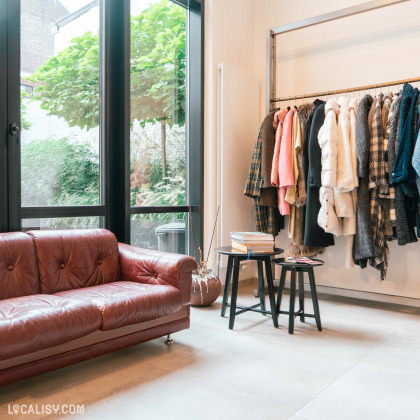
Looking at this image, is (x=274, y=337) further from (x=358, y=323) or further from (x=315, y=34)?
(x=315, y=34)

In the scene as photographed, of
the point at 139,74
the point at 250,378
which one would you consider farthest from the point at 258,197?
the point at 250,378

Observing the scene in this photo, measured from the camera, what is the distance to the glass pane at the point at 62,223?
2.93m

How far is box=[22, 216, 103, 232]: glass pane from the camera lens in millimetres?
2932

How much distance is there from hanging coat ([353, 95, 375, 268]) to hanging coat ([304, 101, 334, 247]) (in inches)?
11.5

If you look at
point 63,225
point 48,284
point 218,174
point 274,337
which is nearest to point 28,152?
point 63,225

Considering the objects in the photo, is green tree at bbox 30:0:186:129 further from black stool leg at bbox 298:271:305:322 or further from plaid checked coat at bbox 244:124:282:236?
black stool leg at bbox 298:271:305:322

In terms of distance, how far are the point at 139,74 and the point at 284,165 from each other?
4.56ft

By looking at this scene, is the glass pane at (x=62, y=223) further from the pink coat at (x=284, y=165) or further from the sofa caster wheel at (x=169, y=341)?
the pink coat at (x=284, y=165)

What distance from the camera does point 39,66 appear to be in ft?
9.74

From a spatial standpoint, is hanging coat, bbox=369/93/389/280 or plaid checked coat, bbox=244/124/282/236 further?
plaid checked coat, bbox=244/124/282/236

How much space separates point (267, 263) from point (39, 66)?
203 centimetres

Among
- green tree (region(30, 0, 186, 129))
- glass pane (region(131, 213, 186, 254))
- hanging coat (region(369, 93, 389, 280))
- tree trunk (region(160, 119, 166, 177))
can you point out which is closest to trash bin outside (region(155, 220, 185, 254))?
glass pane (region(131, 213, 186, 254))

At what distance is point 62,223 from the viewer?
122 inches

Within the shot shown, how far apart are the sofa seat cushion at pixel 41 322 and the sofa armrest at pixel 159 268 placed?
0.57 m
